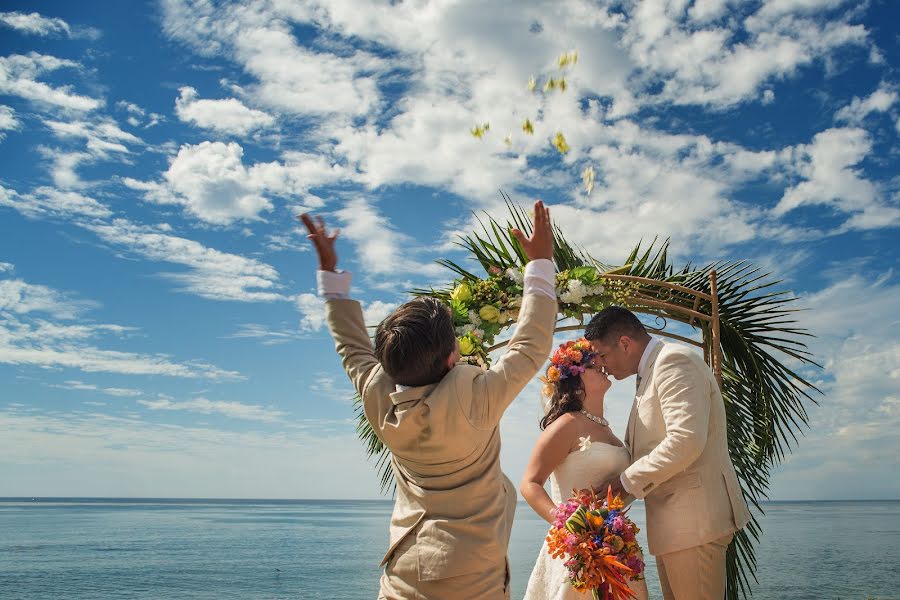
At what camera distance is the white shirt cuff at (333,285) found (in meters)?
2.52

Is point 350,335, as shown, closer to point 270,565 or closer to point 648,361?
point 648,361

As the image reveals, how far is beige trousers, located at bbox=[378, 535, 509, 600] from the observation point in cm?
214

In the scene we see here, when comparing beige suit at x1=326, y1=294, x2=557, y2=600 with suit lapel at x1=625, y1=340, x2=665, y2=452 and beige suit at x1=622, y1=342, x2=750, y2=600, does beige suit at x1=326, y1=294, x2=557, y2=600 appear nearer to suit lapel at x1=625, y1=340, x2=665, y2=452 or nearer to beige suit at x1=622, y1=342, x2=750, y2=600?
beige suit at x1=622, y1=342, x2=750, y2=600

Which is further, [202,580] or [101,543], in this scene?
[101,543]

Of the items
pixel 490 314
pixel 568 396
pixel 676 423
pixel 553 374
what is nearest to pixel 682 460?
pixel 676 423

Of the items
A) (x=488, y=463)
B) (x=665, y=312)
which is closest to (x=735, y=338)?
(x=665, y=312)

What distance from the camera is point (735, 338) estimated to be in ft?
20.9

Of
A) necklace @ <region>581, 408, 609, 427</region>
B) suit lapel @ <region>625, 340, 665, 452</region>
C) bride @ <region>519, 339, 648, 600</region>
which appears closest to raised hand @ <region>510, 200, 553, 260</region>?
suit lapel @ <region>625, 340, 665, 452</region>

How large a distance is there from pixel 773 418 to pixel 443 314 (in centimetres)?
506

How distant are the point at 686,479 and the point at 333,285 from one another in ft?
7.19

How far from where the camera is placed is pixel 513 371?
2.03 m

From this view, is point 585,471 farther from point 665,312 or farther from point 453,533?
point 665,312

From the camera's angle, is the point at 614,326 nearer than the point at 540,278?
No

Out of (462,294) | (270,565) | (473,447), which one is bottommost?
(270,565)
